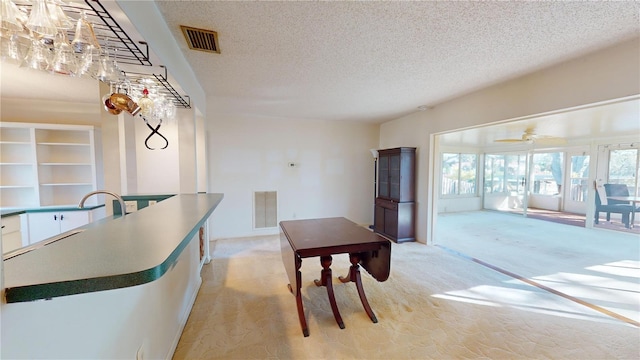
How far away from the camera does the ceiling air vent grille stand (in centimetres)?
187

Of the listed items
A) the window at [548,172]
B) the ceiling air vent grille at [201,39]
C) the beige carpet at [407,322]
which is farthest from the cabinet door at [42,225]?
the window at [548,172]

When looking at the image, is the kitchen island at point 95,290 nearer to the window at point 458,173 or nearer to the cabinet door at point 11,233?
the cabinet door at point 11,233

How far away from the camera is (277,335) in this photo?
6.67 feet

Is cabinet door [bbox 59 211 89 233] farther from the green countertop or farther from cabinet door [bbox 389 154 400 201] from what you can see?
cabinet door [bbox 389 154 400 201]

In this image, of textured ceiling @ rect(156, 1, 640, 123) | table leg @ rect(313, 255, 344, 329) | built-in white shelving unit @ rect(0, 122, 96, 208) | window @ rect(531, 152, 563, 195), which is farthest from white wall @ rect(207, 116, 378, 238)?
window @ rect(531, 152, 563, 195)

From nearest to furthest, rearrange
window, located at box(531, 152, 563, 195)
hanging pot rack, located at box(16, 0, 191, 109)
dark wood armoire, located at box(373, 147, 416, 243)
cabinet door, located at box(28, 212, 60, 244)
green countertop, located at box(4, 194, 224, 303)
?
green countertop, located at box(4, 194, 224, 303)
hanging pot rack, located at box(16, 0, 191, 109)
cabinet door, located at box(28, 212, 60, 244)
dark wood armoire, located at box(373, 147, 416, 243)
window, located at box(531, 152, 563, 195)

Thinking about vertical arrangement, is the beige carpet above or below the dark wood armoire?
below

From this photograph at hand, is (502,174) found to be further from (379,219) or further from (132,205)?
(132,205)

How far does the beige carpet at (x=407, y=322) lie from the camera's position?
6.12 feet

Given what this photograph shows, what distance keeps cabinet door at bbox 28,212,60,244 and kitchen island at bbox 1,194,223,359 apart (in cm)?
292

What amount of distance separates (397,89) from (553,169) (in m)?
7.57

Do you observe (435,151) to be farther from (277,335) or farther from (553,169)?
(553,169)

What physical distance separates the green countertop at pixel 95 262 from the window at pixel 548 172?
9701 millimetres

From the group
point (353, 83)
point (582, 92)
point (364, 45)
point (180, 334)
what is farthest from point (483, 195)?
point (180, 334)
